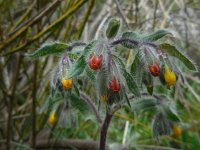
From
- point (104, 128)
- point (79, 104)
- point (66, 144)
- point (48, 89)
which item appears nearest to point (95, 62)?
point (104, 128)

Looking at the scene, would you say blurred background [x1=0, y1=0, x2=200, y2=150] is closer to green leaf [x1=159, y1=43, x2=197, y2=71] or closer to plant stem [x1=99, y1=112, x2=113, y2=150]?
plant stem [x1=99, y1=112, x2=113, y2=150]

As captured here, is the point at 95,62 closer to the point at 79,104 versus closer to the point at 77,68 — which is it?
the point at 77,68

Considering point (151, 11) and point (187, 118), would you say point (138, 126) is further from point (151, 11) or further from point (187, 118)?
point (151, 11)

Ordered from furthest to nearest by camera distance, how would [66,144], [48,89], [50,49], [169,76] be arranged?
1. [48,89]
2. [66,144]
3. [50,49]
4. [169,76]

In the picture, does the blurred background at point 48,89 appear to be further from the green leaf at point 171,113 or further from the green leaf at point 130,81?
the green leaf at point 130,81

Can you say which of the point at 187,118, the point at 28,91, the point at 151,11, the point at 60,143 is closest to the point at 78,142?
the point at 60,143

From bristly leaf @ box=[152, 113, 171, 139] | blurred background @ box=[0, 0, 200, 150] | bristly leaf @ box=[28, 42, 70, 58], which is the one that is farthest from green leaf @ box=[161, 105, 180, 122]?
bristly leaf @ box=[28, 42, 70, 58]
